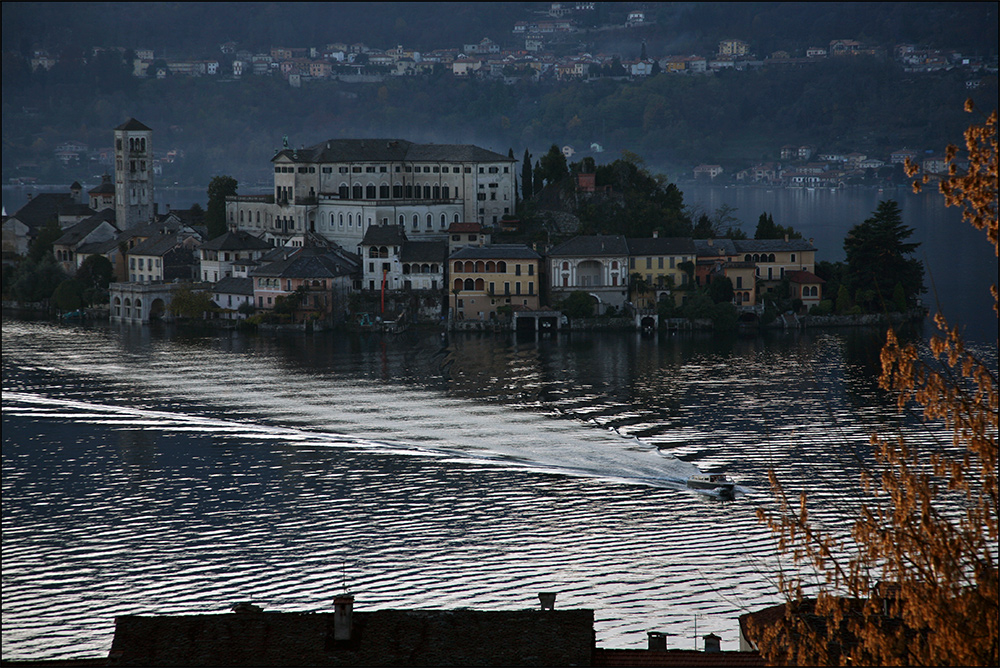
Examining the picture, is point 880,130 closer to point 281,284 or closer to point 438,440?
point 281,284

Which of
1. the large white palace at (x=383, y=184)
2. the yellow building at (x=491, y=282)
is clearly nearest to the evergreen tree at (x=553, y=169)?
the large white palace at (x=383, y=184)


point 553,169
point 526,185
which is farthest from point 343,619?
point 526,185

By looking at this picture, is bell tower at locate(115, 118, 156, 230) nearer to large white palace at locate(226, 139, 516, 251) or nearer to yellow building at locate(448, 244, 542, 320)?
large white palace at locate(226, 139, 516, 251)

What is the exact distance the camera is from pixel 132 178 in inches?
2840

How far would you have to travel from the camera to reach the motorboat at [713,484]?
26672 mm

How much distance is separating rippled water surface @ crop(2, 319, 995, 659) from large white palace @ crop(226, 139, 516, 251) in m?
14.8

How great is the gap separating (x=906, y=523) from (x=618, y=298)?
43983mm

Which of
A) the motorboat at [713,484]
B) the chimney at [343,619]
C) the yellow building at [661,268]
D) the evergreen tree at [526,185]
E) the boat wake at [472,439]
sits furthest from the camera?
the evergreen tree at [526,185]

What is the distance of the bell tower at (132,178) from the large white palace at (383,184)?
1167 cm

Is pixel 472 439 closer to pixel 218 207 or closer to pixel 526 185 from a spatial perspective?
pixel 526 185

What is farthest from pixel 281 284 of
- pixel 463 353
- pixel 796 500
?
pixel 796 500

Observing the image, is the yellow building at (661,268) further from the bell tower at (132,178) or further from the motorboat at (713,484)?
the bell tower at (132,178)

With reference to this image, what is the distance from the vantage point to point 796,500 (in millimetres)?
26703

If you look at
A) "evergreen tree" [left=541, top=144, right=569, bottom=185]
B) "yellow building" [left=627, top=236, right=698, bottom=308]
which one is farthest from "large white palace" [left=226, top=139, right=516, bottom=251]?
"yellow building" [left=627, top=236, right=698, bottom=308]
